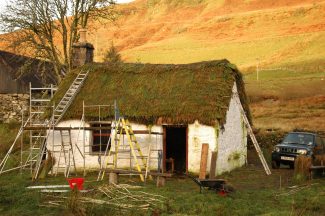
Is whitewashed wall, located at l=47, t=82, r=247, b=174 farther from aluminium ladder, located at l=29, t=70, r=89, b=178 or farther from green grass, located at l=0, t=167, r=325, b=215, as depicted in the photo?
green grass, located at l=0, t=167, r=325, b=215

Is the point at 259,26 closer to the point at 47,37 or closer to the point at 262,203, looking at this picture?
the point at 47,37

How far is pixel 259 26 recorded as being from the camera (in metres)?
95.4

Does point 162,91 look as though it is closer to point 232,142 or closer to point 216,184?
point 232,142

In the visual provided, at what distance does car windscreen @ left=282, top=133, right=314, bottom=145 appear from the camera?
2143 cm

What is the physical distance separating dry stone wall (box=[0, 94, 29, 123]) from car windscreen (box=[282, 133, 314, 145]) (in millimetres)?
20205

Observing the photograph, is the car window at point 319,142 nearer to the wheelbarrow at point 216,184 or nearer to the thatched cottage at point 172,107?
the thatched cottage at point 172,107

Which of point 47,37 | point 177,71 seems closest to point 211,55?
point 47,37

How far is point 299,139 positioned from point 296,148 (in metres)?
1.27

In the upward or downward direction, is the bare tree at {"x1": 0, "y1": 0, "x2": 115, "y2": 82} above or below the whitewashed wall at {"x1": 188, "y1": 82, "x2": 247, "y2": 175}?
above

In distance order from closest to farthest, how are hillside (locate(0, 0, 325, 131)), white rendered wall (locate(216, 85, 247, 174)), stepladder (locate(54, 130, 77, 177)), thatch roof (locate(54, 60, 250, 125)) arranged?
thatch roof (locate(54, 60, 250, 125)) < white rendered wall (locate(216, 85, 247, 174)) < stepladder (locate(54, 130, 77, 177)) < hillside (locate(0, 0, 325, 131))

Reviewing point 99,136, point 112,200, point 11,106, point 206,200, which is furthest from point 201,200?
point 11,106

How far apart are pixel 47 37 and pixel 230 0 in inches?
4058

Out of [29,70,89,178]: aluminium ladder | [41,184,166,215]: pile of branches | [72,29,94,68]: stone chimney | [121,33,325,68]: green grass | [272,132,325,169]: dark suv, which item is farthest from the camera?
[121,33,325,68]: green grass

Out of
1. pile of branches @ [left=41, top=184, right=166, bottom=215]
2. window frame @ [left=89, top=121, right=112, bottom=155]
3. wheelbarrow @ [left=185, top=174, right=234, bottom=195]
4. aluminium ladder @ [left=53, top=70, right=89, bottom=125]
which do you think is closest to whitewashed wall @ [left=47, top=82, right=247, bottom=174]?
window frame @ [left=89, top=121, right=112, bottom=155]
